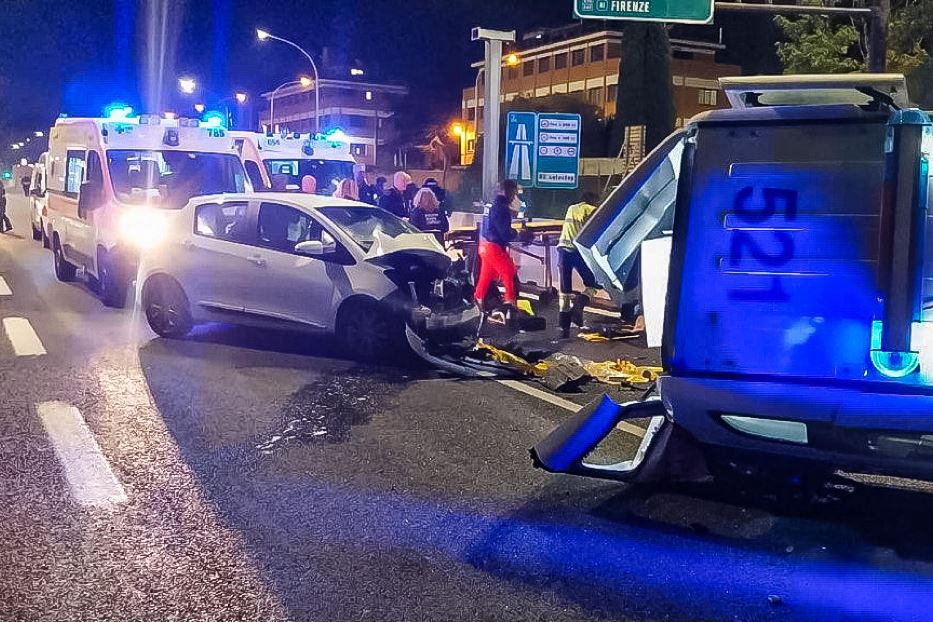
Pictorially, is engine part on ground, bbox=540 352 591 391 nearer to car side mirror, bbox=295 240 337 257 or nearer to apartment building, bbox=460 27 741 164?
car side mirror, bbox=295 240 337 257

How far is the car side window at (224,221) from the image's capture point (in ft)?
30.8

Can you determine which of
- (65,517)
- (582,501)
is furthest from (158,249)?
(582,501)

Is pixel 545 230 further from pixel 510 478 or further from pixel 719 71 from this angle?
pixel 719 71

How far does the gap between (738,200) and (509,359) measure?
471 centimetres

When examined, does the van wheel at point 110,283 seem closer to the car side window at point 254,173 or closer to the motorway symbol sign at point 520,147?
the car side window at point 254,173

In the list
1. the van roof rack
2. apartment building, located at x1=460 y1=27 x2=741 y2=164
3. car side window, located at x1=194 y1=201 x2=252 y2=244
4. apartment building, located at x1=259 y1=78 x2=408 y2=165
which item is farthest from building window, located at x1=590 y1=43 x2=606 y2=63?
the van roof rack

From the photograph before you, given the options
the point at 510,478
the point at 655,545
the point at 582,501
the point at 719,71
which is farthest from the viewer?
the point at 719,71

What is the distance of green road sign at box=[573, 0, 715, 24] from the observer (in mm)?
12562

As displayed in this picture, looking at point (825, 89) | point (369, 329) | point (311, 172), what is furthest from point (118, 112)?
point (825, 89)

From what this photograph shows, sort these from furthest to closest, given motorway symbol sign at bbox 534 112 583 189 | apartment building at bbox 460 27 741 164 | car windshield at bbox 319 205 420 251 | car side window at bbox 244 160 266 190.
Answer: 1. apartment building at bbox 460 27 741 164
2. car side window at bbox 244 160 266 190
3. motorway symbol sign at bbox 534 112 583 189
4. car windshield at bbox 319 205 420 251

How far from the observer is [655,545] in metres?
4.53

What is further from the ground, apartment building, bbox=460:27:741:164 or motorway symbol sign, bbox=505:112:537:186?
apartment building, bbox=460:27:741:164

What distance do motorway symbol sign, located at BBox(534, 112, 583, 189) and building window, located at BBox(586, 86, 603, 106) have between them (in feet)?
134

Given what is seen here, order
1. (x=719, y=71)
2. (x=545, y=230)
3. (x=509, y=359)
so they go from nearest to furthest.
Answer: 1. (x=509, y=359)
2. (x=545, y=230)
3. (x=719, y=71)
